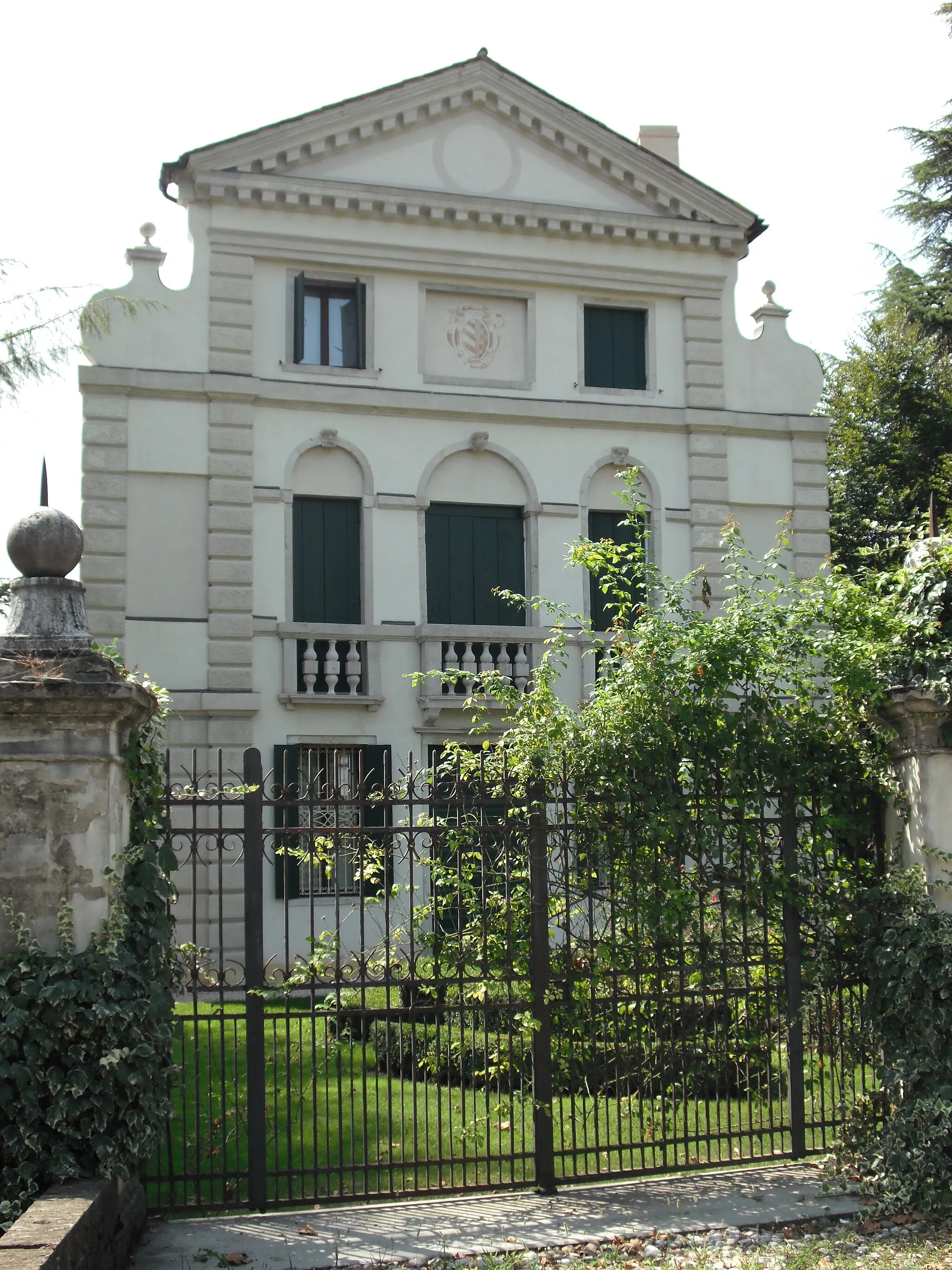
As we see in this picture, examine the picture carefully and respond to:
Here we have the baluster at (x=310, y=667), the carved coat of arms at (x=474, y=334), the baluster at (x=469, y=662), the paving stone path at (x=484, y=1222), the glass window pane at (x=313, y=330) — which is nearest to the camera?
the paving stone path at (x=484, y=1222)

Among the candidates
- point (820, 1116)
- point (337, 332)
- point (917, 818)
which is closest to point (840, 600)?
point (917, 818)

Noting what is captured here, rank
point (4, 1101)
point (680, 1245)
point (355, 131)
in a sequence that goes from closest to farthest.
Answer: point (4, 1101), point (680, 1245), point (355, 131)

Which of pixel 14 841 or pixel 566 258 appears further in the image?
pixel 566 258

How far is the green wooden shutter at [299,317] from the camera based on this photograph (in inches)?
673

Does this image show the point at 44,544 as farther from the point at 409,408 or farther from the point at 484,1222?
the point at 409,408

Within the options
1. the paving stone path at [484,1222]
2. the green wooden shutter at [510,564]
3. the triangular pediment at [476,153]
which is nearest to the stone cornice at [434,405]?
the green wooden shutter at [510,564]

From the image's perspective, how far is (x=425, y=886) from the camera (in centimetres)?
1304

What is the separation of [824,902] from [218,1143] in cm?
427

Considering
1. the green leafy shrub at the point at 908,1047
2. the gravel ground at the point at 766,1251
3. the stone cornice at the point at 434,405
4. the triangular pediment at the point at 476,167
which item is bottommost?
the gravel ground at the point at 766,1251

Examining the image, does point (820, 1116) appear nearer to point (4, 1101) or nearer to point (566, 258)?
point (4, 1101)

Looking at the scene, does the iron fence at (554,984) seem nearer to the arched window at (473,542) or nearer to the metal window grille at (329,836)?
the metal window grille at (329,836)

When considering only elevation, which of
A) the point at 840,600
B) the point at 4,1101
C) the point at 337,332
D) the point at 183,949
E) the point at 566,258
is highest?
the point at 566,258

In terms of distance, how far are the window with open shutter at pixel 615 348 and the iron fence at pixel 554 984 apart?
1119cm

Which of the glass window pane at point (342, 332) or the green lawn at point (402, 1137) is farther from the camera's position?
the glass window pane at point (342, 332)
